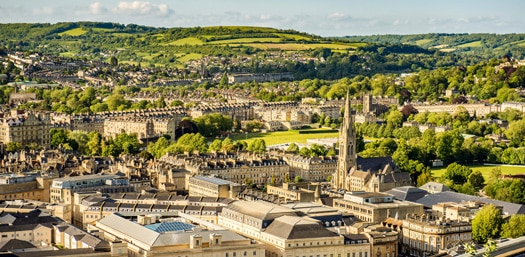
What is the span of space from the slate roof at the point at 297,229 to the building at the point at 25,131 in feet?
145

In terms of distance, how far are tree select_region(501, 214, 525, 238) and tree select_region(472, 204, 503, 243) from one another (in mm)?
307

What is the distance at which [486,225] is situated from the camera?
5056cm

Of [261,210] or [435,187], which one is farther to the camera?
[435,187]

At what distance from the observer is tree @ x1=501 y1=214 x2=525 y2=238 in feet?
165

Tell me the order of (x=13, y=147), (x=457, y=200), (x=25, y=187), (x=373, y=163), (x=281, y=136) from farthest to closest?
(x=281, y=136) < (x=13, y=147) < (x=373, y=163) < (x=25, y=187) < (x=457, y=200)

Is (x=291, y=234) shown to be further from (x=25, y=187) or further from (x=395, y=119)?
(x=395, y=119)

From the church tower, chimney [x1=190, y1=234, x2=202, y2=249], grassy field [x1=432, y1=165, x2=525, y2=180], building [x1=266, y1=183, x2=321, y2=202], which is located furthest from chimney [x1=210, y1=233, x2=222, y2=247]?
grassy field [x1=432, y1=165, x2=525, y2=180]

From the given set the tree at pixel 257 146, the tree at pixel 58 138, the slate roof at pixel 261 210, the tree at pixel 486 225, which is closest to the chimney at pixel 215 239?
the slate roof at pixel 261 210

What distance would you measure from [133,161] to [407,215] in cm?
2648

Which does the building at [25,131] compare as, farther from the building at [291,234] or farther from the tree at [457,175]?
the building at [291,234]

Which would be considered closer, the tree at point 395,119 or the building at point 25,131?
the building at point 25,131

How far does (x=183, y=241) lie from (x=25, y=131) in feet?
158

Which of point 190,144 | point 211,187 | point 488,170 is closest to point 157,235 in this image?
point 211,187

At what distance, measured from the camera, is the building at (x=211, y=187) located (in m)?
59.5
